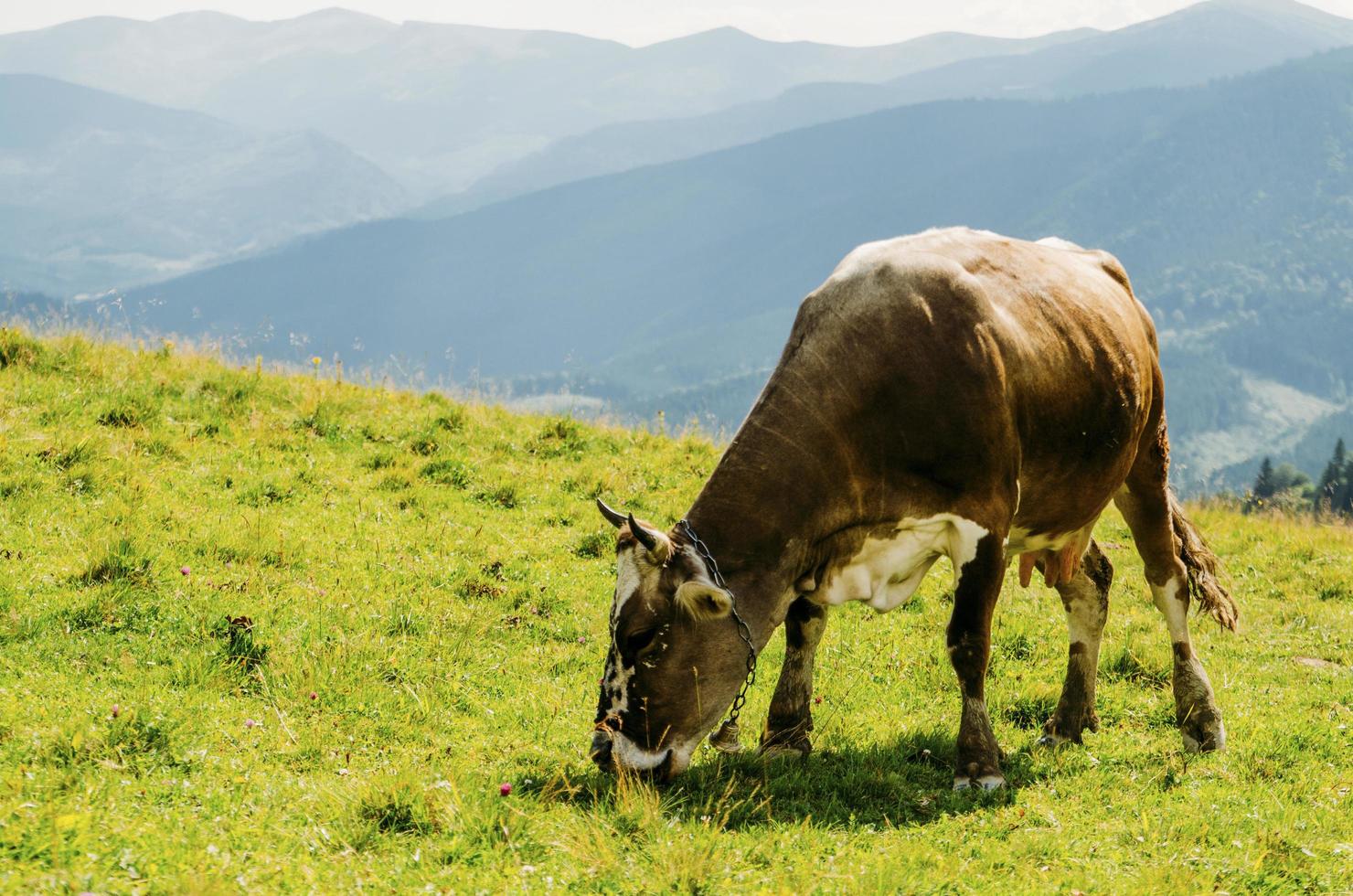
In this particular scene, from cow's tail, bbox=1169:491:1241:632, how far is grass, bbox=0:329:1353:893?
628mm

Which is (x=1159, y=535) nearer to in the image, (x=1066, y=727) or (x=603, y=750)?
(x=1066, y=727)

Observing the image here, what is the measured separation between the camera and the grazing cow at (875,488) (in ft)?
19.1

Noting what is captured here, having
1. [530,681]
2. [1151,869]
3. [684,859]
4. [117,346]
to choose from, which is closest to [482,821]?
[684,859]

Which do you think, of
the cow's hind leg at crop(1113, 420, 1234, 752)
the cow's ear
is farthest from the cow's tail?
the cow's ear

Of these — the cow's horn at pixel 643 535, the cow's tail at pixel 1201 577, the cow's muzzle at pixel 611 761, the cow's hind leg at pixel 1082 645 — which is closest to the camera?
the cow's horn at pixel 643 535

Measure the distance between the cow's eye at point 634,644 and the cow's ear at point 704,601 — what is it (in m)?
0.22

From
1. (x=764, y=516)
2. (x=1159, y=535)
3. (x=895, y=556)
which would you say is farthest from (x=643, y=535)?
(x=1159, y=535)

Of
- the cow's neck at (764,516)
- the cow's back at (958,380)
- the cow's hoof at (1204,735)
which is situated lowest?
the cow's hoof at (1204,735)

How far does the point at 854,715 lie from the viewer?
736 cm

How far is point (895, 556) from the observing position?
20.9 feet

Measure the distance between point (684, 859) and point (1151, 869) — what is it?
229 centimetres

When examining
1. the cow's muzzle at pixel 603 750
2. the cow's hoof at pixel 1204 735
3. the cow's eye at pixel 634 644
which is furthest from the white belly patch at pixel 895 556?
the cow's hoof at pixel 1204 735

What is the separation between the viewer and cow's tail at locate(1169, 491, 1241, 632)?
27.3 ft

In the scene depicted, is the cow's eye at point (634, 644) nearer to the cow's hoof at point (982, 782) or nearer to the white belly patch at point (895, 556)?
the white belly patch at point (895, 556)
